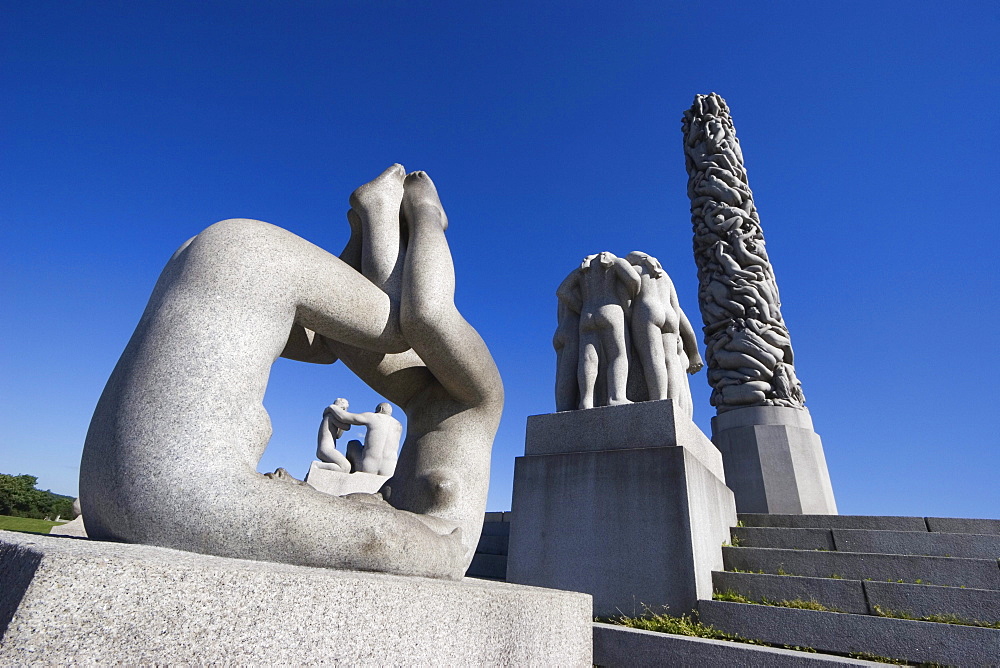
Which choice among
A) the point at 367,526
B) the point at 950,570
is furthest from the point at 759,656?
the point at 367,526

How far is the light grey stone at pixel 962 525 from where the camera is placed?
5.69m

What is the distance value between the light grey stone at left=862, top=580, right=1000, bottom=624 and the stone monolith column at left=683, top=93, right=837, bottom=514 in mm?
6126

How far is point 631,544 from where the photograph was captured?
4.81 m

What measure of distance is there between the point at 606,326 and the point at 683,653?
12.3ft

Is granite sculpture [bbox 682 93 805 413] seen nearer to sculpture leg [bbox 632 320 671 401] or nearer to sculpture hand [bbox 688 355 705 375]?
sculpture hand [bbox 688 355 705 375]

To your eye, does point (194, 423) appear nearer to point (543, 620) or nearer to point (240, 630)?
point (240, 630)

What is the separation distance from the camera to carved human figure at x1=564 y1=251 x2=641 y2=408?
20.9 feet

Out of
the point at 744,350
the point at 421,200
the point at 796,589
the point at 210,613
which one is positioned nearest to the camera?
the point at 210,613

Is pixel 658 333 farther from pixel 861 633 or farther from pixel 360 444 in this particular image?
pixel 360 444

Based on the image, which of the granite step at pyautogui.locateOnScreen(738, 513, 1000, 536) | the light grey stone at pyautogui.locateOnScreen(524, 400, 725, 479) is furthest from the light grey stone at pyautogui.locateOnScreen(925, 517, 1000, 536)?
the light grey stone at pyautogui.locateOnScreen(524, 400, 725, 479)

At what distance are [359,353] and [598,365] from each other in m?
4.88

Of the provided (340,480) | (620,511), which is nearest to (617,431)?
(620,511)

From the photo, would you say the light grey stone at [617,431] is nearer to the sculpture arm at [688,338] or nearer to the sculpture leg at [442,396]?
the sculpture arm at [688,338]

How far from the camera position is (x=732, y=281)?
1251cm
